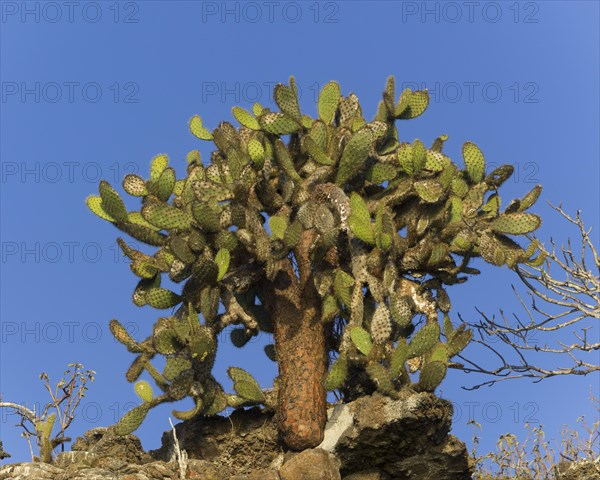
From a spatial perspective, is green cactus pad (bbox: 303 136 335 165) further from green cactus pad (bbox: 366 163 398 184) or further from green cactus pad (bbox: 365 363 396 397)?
green cactus pad (bbox: 365 363 396 397)

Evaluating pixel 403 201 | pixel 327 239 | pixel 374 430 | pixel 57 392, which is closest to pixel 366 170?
pixel 403 201

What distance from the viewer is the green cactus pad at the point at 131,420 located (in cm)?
980

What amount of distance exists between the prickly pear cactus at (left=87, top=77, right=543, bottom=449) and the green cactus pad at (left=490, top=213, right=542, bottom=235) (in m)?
0.02

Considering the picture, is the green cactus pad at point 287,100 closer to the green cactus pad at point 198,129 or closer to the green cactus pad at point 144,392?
the green cactus pad at point 198,129

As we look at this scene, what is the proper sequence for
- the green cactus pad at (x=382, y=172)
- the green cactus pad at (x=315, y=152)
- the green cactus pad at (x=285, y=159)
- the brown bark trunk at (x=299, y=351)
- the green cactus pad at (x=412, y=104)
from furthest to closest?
1. the green cactus pad at (x=412, y=104)
2. the green cactus pad at (x=382, y=172)
3. the green cactus pad at (x=285, y=159)
4. the green cactus pad at (x=315, y=152)
5. the brown bark trunk at (x=299, y=351)

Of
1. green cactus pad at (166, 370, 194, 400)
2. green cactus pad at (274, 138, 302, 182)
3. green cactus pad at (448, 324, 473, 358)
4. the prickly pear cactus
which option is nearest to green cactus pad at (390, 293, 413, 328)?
the prickly pear cactus

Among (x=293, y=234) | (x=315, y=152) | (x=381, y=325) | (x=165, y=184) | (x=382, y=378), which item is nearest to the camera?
(x=382, y=378)

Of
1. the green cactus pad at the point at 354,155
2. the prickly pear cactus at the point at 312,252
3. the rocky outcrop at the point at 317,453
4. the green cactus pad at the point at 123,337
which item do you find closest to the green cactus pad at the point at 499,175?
the prickly pear cactus at the point at 312,252

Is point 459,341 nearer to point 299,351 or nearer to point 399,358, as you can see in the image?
point 399,358

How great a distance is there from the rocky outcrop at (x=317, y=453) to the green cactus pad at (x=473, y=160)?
2684mm

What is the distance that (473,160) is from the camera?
10492 mm

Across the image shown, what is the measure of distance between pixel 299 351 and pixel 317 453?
1123mm

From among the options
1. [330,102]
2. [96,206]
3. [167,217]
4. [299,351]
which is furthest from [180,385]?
[330,102]

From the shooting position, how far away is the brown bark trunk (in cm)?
955
